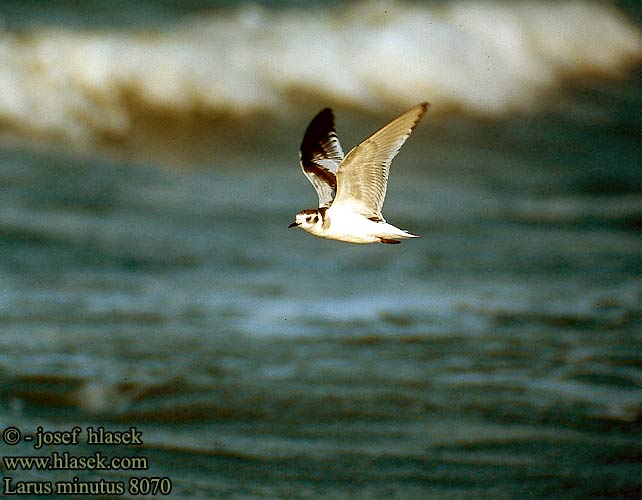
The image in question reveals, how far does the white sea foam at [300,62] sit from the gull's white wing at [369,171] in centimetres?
736

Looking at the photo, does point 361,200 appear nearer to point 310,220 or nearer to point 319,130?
point 310,220

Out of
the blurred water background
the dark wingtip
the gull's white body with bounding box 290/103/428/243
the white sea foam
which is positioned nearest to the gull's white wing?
the gull's white body with bounding box 290/103/428/243

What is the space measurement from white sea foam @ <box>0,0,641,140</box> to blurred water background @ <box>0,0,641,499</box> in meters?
0.03

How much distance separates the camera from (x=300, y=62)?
46.4 ft

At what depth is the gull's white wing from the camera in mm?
4770

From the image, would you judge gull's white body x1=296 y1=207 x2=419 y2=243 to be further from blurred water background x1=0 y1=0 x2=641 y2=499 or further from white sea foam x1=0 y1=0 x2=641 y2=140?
white sea foam x1=0 y1=0 x2=641 y2=140

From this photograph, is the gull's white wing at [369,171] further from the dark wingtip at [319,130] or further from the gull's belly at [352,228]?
the dark wingtip at [319,130]

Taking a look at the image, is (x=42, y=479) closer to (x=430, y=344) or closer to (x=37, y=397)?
(x=37, y=397)

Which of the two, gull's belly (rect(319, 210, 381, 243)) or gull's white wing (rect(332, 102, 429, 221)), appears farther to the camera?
gull's belly (rect(319, 210, 381, 243))

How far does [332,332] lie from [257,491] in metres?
2.43

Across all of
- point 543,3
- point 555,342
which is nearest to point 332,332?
point 555,342

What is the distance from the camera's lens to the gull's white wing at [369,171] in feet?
15.6

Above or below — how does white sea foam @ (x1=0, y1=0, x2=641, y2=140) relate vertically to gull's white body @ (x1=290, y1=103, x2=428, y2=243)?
above

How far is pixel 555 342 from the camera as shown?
8.09 metres
